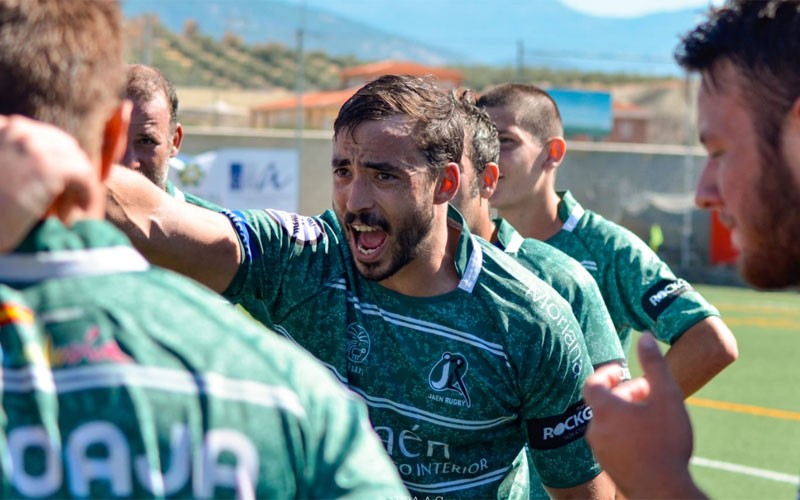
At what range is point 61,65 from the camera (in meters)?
1.59

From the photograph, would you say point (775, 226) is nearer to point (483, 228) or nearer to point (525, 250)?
point (525, 250)

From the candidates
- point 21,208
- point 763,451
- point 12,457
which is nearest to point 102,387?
point 12,457

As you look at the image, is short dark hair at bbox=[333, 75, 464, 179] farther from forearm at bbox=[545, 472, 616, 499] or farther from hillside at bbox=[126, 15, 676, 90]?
hillside at bbox=[126, 15, 676, 90]

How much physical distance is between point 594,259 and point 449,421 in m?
2.08

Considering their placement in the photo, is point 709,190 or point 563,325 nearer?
point 709,190

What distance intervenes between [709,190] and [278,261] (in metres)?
1.62

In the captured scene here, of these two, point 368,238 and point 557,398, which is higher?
point 368,238

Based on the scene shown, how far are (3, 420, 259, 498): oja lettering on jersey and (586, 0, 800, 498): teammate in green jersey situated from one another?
0.81 meters

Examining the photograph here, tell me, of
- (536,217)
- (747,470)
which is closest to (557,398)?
(536,217)

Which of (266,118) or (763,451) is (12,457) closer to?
(763,451)

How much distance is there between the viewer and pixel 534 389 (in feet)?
11.2

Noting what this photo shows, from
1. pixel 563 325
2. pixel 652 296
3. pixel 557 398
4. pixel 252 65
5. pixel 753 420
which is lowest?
pixel 753 420

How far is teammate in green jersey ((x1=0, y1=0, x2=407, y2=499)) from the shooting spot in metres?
1.56

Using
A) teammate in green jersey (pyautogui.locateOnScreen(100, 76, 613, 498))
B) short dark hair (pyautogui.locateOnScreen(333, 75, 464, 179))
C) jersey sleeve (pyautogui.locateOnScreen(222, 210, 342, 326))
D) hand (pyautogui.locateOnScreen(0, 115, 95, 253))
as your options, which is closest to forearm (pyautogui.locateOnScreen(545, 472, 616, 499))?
teammate in green jersey (pyautogui.locateOnScreen(100, 76, 613, 498))
